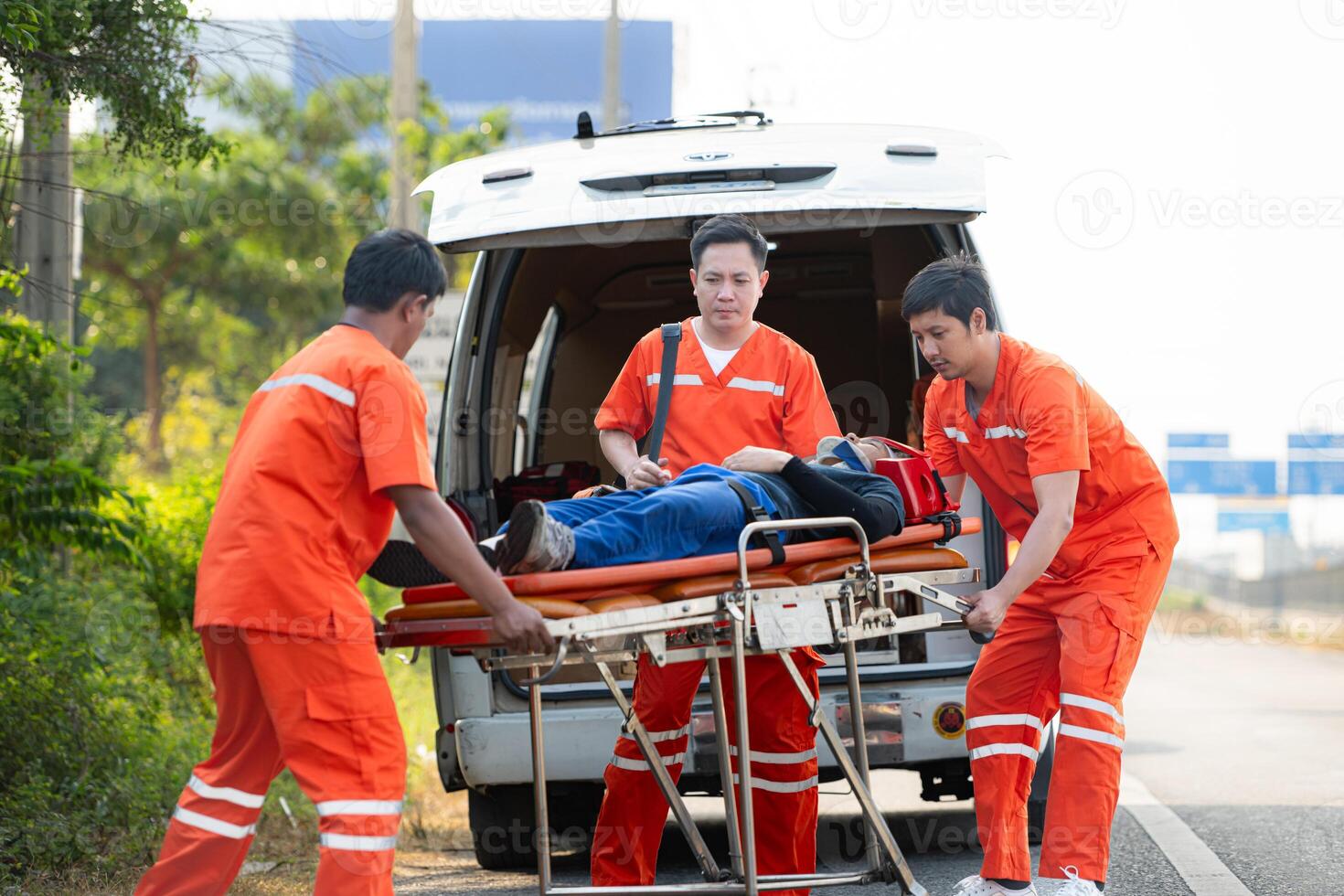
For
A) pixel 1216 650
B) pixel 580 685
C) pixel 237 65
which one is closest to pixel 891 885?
pixel 580 685

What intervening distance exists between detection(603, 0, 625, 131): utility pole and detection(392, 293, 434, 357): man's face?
43.0 feet

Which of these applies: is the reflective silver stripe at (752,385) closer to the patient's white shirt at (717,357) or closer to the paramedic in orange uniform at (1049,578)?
the patient's white shirt at (717,357)

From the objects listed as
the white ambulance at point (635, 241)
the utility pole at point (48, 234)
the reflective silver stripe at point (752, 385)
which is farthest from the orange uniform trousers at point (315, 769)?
the utility pole at point (48, 234)

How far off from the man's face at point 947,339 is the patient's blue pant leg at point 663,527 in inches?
32.3

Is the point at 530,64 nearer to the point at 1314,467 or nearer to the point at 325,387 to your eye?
the point at 1314,467

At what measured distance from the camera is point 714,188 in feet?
16.6

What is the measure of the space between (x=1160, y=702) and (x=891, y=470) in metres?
9.12

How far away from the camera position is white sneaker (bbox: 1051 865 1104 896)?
4.11 meters

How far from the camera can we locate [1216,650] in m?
20.4

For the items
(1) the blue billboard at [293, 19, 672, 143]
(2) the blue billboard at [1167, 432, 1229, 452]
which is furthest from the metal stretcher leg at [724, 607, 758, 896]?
(1) the blue billboard at [293, 19, 672, 143]

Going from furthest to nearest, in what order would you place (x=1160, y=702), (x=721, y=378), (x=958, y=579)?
(x=1160, y=702) → (x=721, y=378) → (x=958, y=579)

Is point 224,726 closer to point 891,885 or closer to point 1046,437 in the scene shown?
point 1046,437

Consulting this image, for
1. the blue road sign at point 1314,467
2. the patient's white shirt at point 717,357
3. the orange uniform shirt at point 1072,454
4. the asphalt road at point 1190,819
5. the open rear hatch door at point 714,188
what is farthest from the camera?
the blue road sign at point 1314,467

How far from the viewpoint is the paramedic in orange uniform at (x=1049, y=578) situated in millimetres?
4191
